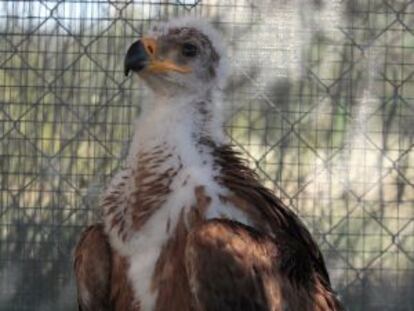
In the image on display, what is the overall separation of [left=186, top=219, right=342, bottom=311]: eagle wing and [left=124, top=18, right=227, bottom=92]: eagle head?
45 centimetres

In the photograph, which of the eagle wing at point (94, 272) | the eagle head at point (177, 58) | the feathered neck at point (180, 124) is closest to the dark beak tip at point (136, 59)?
the eagle head at point (177, 58)

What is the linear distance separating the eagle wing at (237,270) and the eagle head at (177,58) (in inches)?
17.6

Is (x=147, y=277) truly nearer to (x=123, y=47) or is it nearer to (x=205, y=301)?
(x=205, y=301)

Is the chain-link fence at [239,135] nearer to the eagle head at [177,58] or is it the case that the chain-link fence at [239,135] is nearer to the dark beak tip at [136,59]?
the eagle head at [177,58]

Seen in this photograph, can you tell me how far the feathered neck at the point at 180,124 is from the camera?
2514 mm

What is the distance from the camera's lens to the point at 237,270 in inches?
88.9

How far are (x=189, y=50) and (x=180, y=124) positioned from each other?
0.22 meters

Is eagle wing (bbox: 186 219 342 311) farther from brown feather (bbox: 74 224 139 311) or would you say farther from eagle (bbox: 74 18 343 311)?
brown feather (bbox: 74 224 139 311)

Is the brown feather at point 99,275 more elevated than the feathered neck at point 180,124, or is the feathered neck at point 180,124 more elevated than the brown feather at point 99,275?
the feathered neck at point 180,124

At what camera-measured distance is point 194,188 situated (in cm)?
241

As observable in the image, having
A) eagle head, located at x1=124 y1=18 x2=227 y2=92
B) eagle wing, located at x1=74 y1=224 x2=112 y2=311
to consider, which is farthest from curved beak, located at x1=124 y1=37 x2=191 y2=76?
eagle wing, located at x1=74 y1=224 x2=112 y2=311

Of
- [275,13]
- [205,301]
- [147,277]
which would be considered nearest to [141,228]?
[147,277]

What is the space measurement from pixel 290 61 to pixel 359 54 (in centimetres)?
21

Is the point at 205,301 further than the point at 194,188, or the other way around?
the point at 194,188
